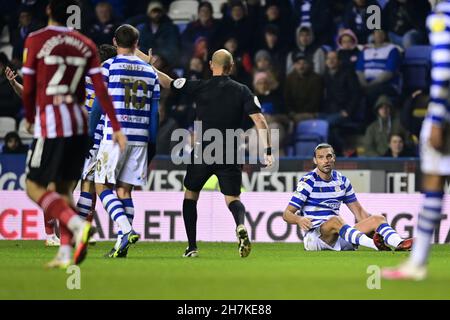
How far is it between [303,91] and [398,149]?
204 cm

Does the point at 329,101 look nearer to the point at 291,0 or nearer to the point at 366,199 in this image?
the point at 291,0

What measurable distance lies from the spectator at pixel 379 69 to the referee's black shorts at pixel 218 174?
7247mm

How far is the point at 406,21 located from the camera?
18.4 m

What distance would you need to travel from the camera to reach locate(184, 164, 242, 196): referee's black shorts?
35.3 feet

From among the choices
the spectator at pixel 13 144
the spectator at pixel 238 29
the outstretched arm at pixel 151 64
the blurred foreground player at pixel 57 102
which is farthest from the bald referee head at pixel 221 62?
the spectator at pixel 238 29

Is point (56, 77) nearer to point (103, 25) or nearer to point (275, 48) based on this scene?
point (275, 48)

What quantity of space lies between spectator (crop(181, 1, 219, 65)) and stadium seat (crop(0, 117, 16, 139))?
10.0ft

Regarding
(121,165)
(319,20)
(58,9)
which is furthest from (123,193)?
(319,20)

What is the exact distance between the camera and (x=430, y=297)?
6895mm

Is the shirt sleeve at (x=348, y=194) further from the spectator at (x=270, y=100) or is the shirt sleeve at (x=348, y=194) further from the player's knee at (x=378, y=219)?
the spectator at (x=270, y=100)

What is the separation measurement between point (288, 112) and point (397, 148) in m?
2.16

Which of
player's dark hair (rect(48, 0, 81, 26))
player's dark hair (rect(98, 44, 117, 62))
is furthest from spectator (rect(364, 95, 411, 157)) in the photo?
player's dark hair (rect(48, 0, 81, 26))

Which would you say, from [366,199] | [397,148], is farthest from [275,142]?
[366,199]

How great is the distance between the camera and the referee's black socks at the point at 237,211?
1062cm
